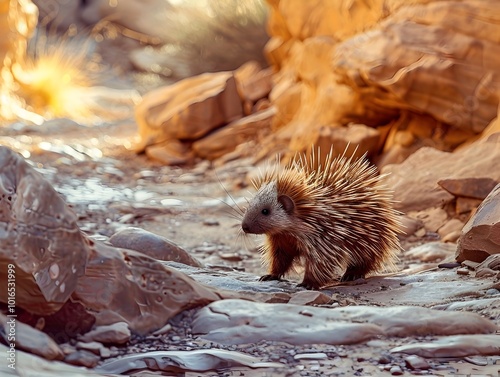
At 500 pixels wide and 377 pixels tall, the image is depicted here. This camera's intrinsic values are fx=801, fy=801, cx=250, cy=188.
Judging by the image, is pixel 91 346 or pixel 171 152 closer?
pixel 91 346

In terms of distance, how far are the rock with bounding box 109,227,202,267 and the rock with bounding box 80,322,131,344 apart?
1278mm

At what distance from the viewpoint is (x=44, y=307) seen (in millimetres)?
2514

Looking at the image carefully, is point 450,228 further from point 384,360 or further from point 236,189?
point 384,360

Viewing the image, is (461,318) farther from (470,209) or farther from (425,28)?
(425,28)

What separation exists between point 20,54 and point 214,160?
4071 mm

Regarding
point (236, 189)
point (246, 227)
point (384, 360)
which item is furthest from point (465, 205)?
point (384, 360)

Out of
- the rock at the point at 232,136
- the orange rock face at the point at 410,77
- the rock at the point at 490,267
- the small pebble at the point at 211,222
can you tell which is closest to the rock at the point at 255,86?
the rock at the point at 232,136

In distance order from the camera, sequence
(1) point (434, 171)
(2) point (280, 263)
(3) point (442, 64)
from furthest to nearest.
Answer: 1. (3) point (442, 64)
2. (1) point (434, 171)
3. (2) point (280, 263)

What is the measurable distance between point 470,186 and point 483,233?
181 cm

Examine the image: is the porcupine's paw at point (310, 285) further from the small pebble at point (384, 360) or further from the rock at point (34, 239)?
the rock at point (34, 239)

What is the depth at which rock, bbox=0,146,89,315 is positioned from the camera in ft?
8.06

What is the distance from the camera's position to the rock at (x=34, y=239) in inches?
96.7

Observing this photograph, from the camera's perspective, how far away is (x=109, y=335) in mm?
2570

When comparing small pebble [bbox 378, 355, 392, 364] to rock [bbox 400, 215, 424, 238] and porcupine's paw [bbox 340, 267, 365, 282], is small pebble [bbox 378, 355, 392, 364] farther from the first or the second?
rock [bbox 400, 215, 424, 238]
